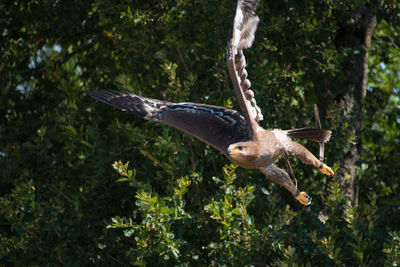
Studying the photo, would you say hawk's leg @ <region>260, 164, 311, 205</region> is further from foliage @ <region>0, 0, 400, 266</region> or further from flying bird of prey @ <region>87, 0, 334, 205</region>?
foliage @ <region>0, 0, 400, 266</region>

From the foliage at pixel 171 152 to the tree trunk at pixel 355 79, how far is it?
14 cm

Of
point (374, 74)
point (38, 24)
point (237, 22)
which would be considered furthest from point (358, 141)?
point (38, 24)

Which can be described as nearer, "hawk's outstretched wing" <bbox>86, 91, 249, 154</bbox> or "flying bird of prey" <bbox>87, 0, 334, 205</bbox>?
"flying bird of prey" <bbox>87, 0, 334, 205</bbox>

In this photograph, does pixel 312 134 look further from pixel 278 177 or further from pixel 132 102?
pixel 132 102

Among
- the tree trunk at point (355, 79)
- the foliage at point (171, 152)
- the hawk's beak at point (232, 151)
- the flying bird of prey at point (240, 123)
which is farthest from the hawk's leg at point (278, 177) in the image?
the tree trunk at point (355, 79)

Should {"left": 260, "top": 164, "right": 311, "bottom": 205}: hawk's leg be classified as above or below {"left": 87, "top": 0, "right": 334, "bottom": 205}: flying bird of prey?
below

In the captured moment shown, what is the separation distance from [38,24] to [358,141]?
4219 mm

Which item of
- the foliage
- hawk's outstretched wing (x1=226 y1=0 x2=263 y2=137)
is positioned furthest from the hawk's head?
the foliage

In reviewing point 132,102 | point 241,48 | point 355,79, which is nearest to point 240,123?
point 241,48

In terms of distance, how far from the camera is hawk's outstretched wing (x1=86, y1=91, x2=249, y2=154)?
5.68 m

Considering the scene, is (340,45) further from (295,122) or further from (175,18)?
(175,18)

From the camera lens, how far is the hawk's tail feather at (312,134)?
588 centimetres

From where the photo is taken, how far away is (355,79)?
25.7ft

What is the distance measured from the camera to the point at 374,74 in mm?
8914
